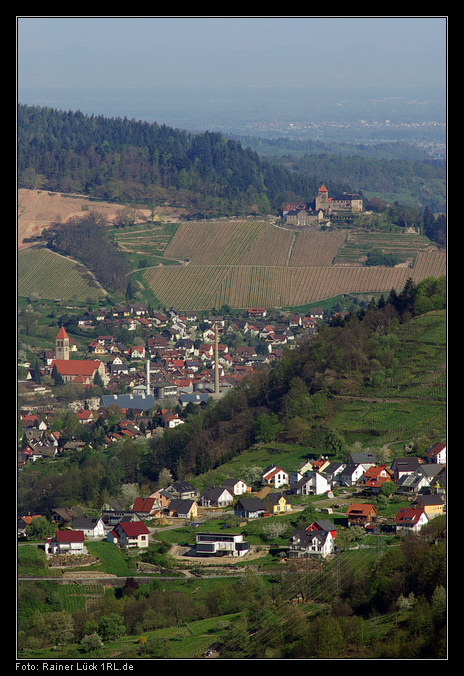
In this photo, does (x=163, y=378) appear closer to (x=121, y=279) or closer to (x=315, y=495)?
(x=121, y=279)

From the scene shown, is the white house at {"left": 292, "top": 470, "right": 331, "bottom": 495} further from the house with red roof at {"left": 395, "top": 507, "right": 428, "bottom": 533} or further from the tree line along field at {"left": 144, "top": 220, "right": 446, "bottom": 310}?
the tree line along field at {"left": 144, "top": 220, "right": 446, "bottom": 310}

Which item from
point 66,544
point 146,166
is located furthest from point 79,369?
point 146,166

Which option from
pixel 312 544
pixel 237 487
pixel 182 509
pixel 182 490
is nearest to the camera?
pixel 312 544

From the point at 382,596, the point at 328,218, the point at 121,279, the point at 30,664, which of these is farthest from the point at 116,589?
the point at 328,218

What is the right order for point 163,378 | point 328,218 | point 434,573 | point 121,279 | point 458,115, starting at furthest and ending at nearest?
point 328,218
point 121,279
point 163,378
point 434,573
point 458,115

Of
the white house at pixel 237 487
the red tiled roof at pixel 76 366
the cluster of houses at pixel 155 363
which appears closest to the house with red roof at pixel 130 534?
the white house at pixel 237 487

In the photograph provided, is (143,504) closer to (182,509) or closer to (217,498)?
(182,509)
